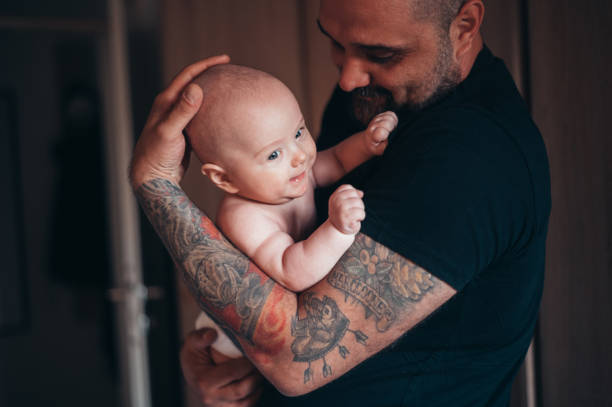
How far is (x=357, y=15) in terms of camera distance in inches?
35.6

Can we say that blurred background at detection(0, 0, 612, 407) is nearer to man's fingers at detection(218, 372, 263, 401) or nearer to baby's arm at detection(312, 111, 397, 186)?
baby's arm at detection(312, 111, 397, 186)

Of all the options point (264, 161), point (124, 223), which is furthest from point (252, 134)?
point (124, 223)

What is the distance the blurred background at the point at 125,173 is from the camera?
1271mm

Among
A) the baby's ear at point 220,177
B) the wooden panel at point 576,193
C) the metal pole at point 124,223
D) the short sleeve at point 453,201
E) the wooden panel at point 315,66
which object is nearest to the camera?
the short sleeve at point 453,201

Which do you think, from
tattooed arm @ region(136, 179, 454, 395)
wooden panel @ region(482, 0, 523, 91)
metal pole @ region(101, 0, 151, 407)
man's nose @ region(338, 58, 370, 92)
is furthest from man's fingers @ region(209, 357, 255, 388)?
metal pole @ region(101, 0, 151, 407)

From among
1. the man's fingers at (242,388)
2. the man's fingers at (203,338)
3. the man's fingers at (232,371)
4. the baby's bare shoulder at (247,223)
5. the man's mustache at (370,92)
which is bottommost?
the man's fingers at (242,388)

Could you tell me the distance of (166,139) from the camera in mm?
878

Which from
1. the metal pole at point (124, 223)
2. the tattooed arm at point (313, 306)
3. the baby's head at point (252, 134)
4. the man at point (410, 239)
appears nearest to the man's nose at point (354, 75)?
the man at point (410, 239)

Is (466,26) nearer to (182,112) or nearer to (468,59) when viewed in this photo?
(468,59)

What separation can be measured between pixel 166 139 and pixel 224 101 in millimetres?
120

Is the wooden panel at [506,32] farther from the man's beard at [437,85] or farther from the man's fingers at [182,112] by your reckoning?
the man's fingers at [182,112]

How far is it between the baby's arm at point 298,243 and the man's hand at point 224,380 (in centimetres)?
30

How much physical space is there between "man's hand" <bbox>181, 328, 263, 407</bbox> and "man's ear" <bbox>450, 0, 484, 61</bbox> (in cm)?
74

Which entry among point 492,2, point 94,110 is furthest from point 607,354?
point 94,110
